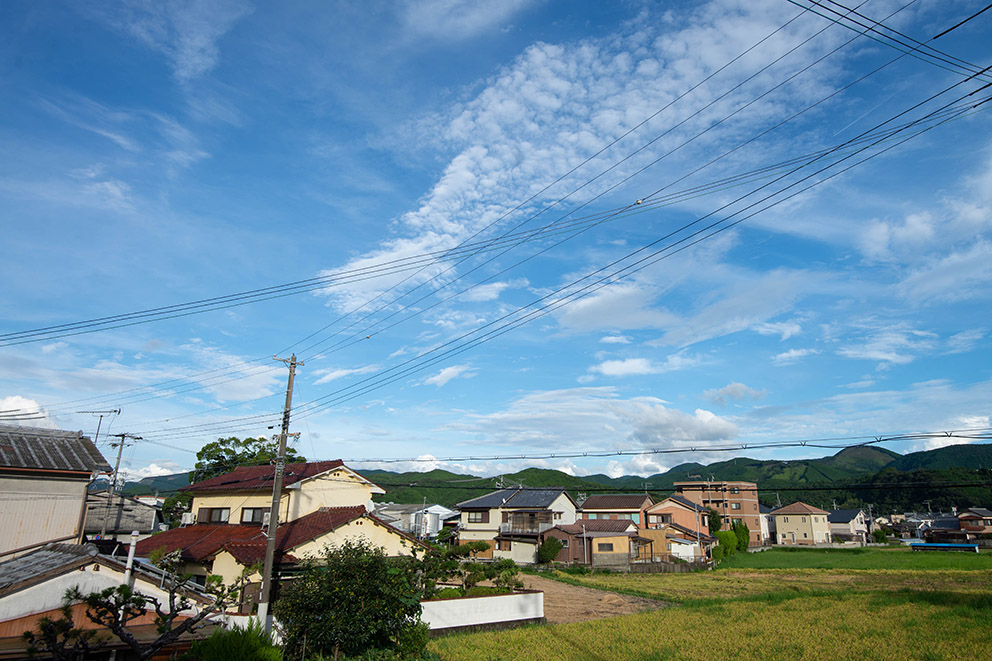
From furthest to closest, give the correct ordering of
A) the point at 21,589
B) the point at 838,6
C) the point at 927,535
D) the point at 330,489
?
the point at 927,535, the point at 330,489, the point at 21,589, the point at 838,6

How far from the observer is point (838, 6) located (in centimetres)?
870

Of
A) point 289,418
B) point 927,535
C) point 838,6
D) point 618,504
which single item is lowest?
point 927,535

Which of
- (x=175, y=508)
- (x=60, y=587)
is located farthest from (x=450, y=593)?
(x=175, y=508)

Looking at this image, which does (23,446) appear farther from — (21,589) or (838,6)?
(838,6)

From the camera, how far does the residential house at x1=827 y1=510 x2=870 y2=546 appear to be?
3392 inches

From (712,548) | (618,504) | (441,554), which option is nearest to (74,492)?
(441,554)

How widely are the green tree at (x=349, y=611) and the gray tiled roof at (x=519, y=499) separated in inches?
1502

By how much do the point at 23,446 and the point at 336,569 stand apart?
51.7ft

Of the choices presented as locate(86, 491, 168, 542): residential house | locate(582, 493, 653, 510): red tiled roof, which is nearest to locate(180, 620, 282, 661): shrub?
locate(86, 491, 168, 542): residential house

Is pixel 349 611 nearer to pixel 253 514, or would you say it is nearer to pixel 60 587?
pixel 60 587

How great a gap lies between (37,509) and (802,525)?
96.0m

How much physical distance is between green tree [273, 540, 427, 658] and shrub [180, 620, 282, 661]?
6.21ft

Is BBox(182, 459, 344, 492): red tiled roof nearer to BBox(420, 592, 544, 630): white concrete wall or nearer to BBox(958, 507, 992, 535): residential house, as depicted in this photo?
BBox(420, 592, 544, 630): white concrete wall

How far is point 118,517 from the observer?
3819 cm
